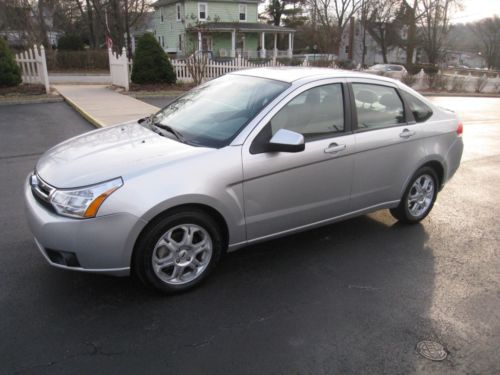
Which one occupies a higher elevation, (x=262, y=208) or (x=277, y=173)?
(x=277, y=173)

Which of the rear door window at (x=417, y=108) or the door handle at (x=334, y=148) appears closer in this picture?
the door handle at (x=334, y=148)

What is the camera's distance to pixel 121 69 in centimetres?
1686

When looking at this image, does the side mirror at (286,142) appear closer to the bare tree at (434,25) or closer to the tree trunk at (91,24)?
the tree trunk at (91,24)

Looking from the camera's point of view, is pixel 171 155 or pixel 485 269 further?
pixel 485 269

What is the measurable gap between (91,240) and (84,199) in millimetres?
280

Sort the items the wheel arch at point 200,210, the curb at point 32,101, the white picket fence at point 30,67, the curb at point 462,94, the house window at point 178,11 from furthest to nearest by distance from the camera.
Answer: the house window at point 178,11 < the curb at point 462,94 < the white picket fence at point 30,67 < the curb at point 32,101 < the wheel arch at point 200,210

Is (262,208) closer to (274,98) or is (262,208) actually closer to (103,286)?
(274,98)

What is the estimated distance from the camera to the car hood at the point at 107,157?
3.13 m

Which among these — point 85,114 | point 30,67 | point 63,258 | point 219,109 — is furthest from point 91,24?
point 63,258

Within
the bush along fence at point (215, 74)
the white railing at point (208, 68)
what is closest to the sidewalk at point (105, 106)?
the bush along fence at point (215, 74)

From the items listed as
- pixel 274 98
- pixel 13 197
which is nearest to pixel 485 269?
pixel 274 98

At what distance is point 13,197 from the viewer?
5.46m

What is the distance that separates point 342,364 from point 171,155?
1865 mm

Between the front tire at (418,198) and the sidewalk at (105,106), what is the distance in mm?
6824
